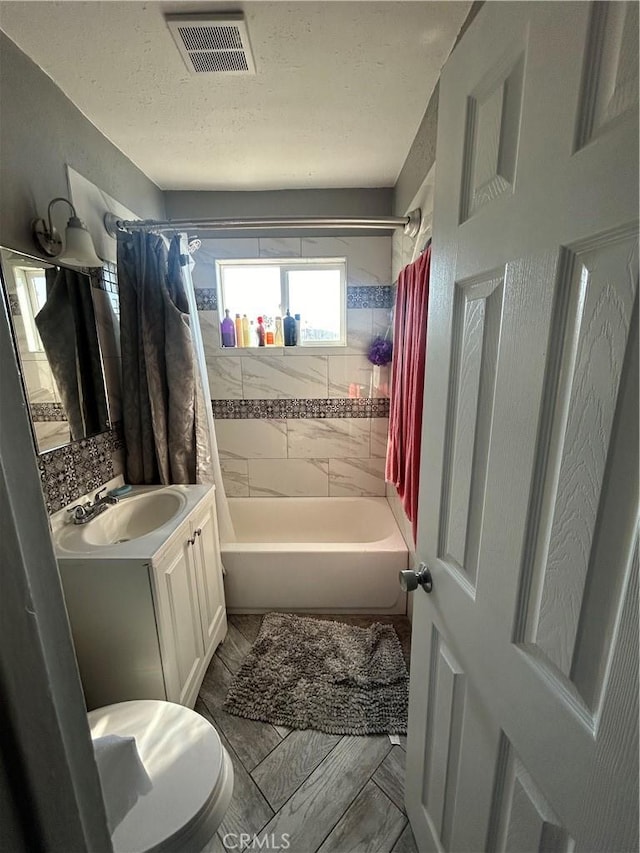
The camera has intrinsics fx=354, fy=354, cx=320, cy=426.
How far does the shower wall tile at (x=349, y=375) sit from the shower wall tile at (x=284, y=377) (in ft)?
0.20

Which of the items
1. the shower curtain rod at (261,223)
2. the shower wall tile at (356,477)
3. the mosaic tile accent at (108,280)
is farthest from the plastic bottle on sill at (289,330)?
the mosaic tile accent at (108,280)

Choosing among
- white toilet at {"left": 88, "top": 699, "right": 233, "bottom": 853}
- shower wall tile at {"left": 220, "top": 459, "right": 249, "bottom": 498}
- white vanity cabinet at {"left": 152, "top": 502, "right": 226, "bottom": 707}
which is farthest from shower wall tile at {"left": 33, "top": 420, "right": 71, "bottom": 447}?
shower wall tile at {"left": 220, "top": 459, "right": 249, "bottom": 498}

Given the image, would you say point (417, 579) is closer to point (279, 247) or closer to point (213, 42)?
point (213, 42)

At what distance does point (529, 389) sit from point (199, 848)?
4.15 feet

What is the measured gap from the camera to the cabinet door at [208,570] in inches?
64.9

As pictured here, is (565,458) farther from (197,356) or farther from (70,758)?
(197,356)

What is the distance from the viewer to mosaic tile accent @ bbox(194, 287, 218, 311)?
2.52 m

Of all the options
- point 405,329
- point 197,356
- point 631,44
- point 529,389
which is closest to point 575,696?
point 529,389

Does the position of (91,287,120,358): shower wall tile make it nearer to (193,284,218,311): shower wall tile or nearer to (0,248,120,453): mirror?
(0,248,120,453): mirror

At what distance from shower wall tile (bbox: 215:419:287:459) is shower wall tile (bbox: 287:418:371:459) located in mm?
77

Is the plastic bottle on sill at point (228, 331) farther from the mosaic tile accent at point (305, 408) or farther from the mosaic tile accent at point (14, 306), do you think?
the mosaic tile accent at point (14, 306)

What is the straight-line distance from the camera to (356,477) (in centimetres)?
274

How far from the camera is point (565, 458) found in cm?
47

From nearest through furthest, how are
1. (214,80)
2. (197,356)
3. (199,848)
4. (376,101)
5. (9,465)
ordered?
(9,465), (199,848), (214,80), (376,101), (197,356)
